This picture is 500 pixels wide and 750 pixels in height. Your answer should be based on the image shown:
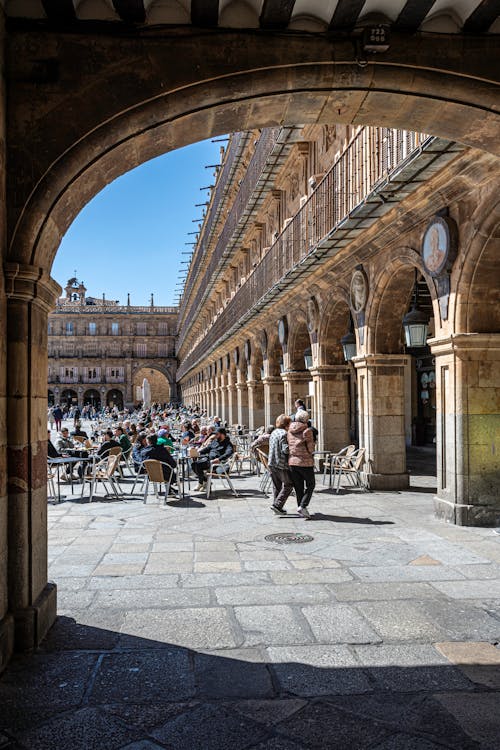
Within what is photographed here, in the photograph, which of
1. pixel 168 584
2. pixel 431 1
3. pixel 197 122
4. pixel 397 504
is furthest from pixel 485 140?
pixel 397 504

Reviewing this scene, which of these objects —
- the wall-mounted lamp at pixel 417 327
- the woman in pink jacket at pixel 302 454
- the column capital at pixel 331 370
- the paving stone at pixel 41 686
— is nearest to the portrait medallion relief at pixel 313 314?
the column capital at pixel 331 370

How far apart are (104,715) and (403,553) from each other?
3.98 meters

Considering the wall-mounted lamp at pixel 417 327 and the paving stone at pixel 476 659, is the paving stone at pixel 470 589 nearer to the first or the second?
the paving stone at pixel 476 659

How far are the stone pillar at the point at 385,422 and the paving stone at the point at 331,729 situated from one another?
7.82 metres

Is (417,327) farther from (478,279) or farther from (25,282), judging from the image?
(25,282)

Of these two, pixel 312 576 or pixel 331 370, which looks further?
pixel 331 370

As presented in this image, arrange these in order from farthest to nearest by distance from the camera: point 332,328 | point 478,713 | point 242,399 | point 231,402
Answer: point 231,402 → point 242,399 → point 332,328 → point 478,713

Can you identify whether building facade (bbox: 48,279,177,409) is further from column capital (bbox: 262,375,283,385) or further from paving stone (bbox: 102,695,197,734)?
paving stone (bbox: 102,695,197,734)

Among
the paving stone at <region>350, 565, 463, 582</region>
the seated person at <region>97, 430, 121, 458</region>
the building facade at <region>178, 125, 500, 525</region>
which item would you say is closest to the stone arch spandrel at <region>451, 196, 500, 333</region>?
the building facade at <region>178, 125, 500, 525</region>

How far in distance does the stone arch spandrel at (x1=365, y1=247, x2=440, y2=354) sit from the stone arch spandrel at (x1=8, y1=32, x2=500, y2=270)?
5513mm

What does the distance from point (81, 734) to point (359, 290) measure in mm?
9125

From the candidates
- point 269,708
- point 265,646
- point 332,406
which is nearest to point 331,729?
point 269,708

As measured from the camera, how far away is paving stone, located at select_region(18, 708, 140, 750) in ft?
9.60

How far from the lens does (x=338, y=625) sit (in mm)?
4410
